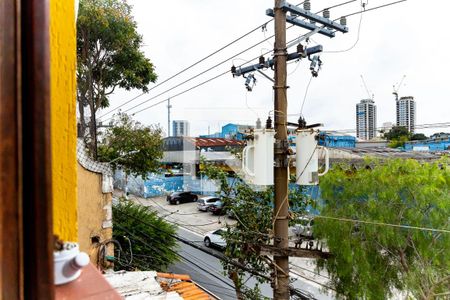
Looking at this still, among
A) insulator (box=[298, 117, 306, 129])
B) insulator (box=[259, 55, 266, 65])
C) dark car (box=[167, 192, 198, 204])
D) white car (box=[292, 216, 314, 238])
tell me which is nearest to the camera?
insulator (box=[298, 117, 306, 129])

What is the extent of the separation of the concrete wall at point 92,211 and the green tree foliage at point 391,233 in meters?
3.42

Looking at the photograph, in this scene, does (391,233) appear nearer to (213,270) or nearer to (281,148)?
(281,148)

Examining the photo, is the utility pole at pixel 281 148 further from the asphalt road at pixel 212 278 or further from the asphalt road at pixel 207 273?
the asphalt road at pixel 207 273

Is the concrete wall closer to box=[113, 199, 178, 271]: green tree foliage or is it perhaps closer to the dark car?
box=[113, 199, 178, 271]: green tree foliage

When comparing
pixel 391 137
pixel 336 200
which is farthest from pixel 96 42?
pixel 391 137

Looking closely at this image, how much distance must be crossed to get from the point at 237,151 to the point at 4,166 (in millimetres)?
6486

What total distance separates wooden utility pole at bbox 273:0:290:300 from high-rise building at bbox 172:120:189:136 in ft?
37.2

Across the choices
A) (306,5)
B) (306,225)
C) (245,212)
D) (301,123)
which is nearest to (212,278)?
(245,212)

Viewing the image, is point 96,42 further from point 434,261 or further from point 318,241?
point 434,261

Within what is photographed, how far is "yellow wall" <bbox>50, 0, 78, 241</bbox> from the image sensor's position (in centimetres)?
60

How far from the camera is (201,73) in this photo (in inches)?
271

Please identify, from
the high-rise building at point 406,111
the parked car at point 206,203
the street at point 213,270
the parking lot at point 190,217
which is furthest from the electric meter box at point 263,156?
the parked car at point 206,203

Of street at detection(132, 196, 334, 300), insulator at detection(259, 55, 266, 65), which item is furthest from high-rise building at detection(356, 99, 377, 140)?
insulator at detection(259, 55, 266, 65)

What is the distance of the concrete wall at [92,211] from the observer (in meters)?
4.63
